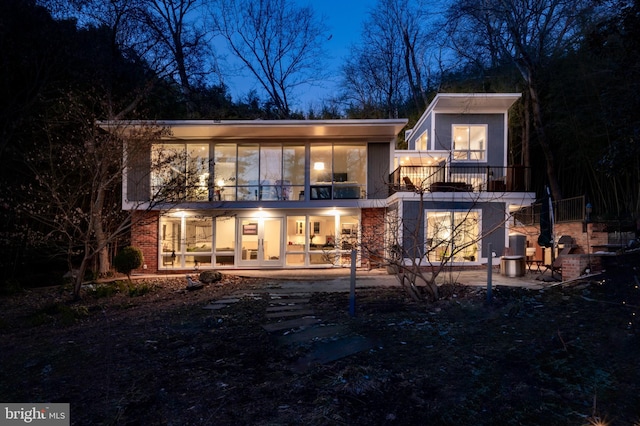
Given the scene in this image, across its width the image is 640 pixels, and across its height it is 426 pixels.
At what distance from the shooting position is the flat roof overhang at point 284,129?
518 inches

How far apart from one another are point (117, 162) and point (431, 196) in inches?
373

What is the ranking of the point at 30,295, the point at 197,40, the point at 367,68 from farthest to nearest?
the point at 367,68, the point at 197,40, the point at 30,295

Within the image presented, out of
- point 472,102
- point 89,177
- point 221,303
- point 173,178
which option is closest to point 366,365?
point 221,303

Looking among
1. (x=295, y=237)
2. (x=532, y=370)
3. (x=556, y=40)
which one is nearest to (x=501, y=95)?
(x=556, y=40)

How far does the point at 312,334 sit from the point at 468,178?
11746 mm

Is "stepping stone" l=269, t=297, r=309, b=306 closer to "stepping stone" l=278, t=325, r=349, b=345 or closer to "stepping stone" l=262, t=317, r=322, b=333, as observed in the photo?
"stepping stone" l=262, t=317, r=322, b=333

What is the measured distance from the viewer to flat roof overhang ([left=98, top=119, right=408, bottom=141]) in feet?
43.1

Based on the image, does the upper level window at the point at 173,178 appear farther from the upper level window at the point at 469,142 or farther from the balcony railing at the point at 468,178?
the upper level window at the point at 469,142

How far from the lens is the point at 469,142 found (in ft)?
51.2

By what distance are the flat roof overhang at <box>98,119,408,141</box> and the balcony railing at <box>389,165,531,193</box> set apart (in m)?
1.57

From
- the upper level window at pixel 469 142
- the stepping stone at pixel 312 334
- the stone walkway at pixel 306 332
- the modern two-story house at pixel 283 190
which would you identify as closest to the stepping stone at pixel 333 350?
the stone walkway at pixel 306 332

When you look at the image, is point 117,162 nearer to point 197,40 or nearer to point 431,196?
point 431,196

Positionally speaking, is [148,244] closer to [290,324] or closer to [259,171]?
[259,171]

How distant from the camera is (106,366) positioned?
455cm
